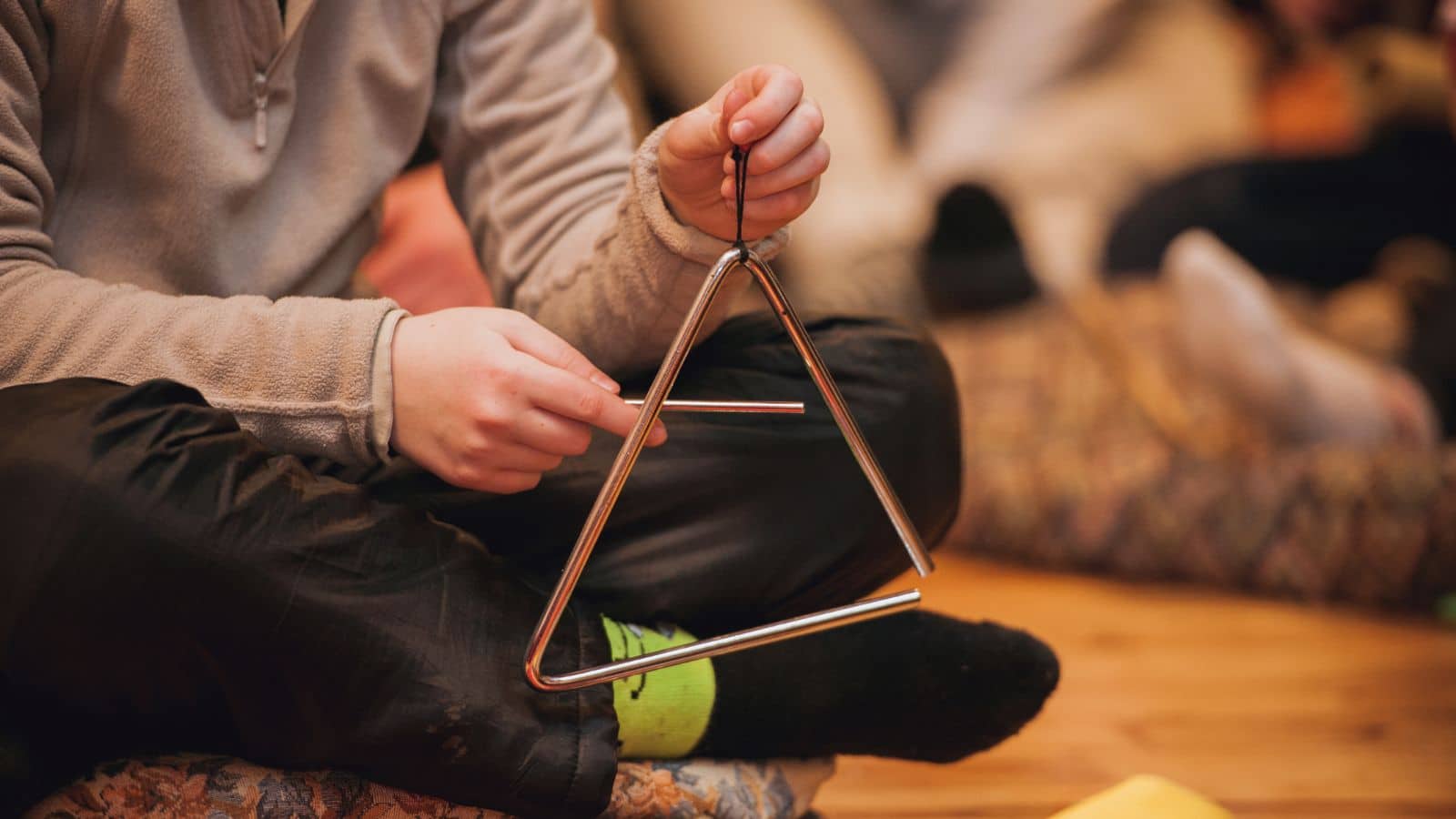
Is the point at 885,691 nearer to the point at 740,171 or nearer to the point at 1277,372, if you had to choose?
the point at 740,171

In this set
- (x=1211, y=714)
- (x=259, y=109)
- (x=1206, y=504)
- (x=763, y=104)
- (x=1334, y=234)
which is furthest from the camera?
(x=1334, y=234)

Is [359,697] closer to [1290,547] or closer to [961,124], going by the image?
[1290,547]

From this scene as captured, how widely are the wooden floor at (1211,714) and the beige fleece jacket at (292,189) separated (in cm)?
42

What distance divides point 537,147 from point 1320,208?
1.54m

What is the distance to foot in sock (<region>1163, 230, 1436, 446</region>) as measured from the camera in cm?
125

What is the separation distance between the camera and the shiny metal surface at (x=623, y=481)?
463 millimetres

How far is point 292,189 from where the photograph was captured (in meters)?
0.64

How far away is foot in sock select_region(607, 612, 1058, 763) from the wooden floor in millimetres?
180

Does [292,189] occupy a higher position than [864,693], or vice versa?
[292,189]

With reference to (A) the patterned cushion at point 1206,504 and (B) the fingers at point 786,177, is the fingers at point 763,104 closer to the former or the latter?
(B) the fingers at point 786,177

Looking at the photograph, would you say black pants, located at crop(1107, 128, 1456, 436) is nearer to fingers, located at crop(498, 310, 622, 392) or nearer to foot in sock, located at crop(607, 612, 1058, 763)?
foot in sock, located at crop(607, 612, 1058, 763)

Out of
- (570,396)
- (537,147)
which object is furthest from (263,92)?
(570,396)

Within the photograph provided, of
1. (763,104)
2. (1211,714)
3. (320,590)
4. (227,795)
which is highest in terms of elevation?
(763,104)

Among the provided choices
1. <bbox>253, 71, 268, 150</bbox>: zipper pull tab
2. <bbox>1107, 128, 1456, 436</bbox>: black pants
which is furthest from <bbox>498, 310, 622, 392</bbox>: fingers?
<bbox>1107, 128, 1456, 436</bbox>: black pants
